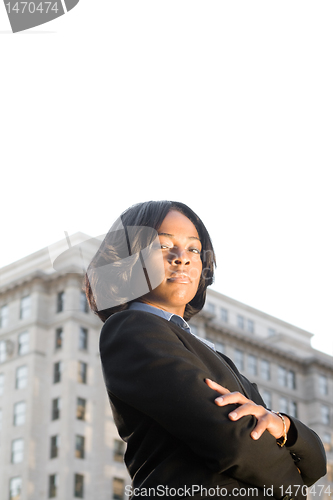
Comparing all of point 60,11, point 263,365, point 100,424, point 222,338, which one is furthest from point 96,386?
point 60,11

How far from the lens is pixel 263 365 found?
188ft

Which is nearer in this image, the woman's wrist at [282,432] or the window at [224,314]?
the woman's wrist at [282,432]

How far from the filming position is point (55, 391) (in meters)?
44.3

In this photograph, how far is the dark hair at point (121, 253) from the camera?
2.61 metres

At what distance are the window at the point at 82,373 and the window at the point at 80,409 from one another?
1.25 meters

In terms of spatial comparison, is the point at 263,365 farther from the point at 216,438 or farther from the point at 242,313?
the point at 216,438

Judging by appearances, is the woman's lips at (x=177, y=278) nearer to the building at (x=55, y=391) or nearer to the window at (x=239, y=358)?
the building at (x=55, y=391)

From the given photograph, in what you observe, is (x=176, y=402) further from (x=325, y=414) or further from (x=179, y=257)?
(x=325, y=414)

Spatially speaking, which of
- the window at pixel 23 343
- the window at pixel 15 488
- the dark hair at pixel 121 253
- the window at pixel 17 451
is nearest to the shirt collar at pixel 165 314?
the dark hair at pixel 121 253

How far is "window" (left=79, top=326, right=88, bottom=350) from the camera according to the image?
152ft

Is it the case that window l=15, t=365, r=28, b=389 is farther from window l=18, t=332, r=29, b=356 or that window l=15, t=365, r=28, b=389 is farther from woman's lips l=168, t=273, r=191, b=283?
woman's lips l=168, t=273, r=191, b=283

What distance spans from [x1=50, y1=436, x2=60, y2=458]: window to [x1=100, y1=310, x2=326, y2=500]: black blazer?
4214cm

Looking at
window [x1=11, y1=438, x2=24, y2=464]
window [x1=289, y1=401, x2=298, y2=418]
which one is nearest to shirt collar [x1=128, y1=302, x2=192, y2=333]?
window [x1=11, y1=438, x2=24, y2=464]

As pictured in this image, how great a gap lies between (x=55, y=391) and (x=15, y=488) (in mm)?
6280
